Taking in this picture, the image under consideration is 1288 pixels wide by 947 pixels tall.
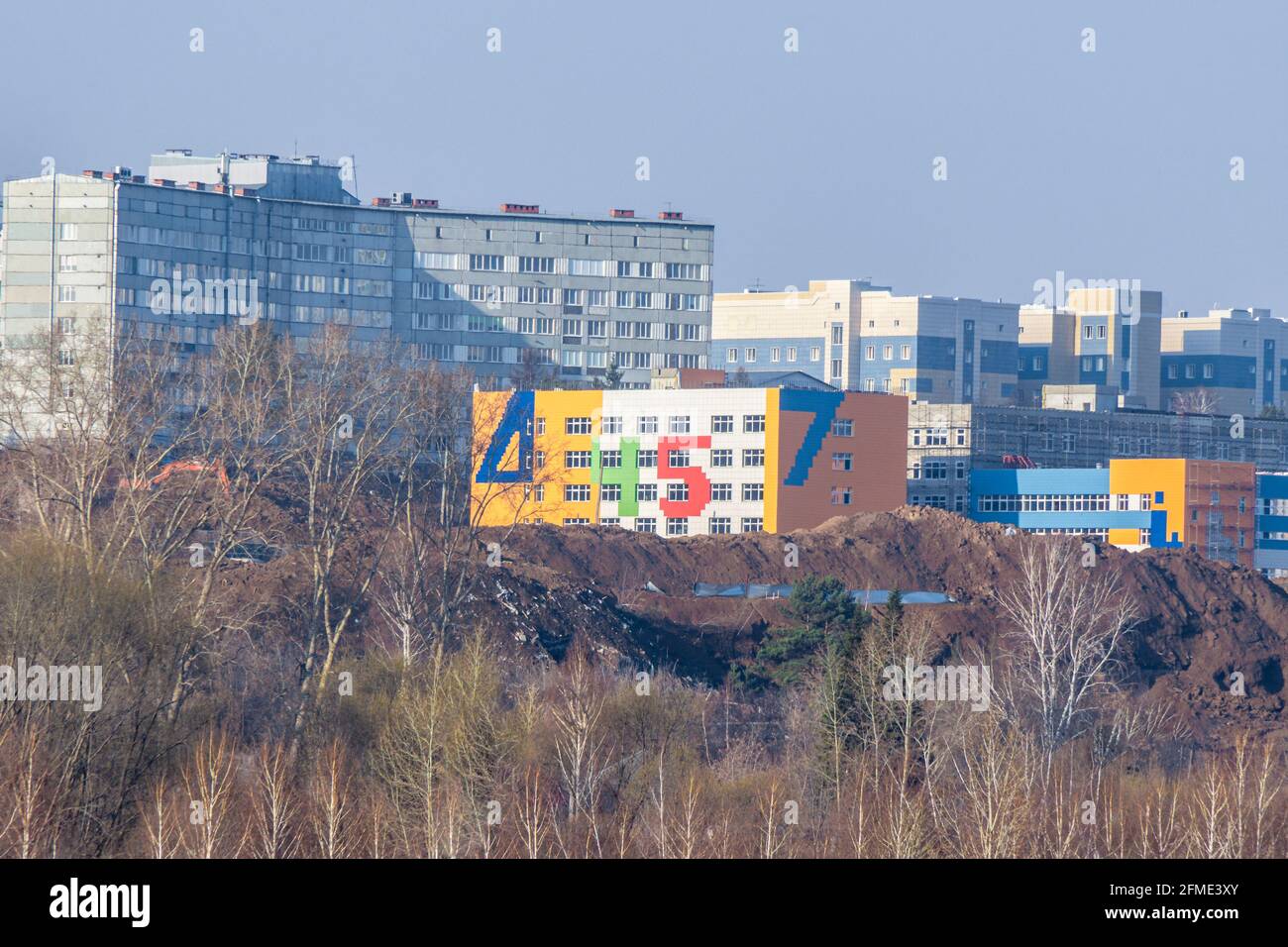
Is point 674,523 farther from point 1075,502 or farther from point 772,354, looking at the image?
point 772,354

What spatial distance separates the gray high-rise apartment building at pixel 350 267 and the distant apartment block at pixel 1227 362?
1839 inches

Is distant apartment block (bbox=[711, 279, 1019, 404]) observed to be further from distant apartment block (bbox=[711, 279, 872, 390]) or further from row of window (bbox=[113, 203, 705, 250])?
row of window (bbox=[113, 203, 705, 250])

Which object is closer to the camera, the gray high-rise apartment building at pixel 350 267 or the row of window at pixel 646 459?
the row of window at pixel 646 459

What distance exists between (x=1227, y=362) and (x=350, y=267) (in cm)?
7154

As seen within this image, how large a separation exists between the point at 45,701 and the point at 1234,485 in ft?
192

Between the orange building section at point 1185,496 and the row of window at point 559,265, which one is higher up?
the row of window at point 559,265

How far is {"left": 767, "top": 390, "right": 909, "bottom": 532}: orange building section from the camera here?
6988cm

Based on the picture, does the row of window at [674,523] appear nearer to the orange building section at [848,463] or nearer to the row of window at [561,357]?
the orange building section at [848,463]

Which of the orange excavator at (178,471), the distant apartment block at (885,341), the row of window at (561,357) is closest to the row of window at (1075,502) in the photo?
the orange excavator at (178,471)

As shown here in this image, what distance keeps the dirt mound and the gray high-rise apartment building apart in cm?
3683

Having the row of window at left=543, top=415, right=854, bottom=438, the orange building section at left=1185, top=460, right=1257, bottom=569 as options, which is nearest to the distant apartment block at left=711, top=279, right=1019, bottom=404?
the orange building section at left=1185, top=460, right=1257, bottom=569

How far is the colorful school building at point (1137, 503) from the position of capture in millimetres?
75188

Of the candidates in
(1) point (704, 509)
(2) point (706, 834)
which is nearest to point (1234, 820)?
(2) point (706, 834)

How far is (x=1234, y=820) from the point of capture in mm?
28688
